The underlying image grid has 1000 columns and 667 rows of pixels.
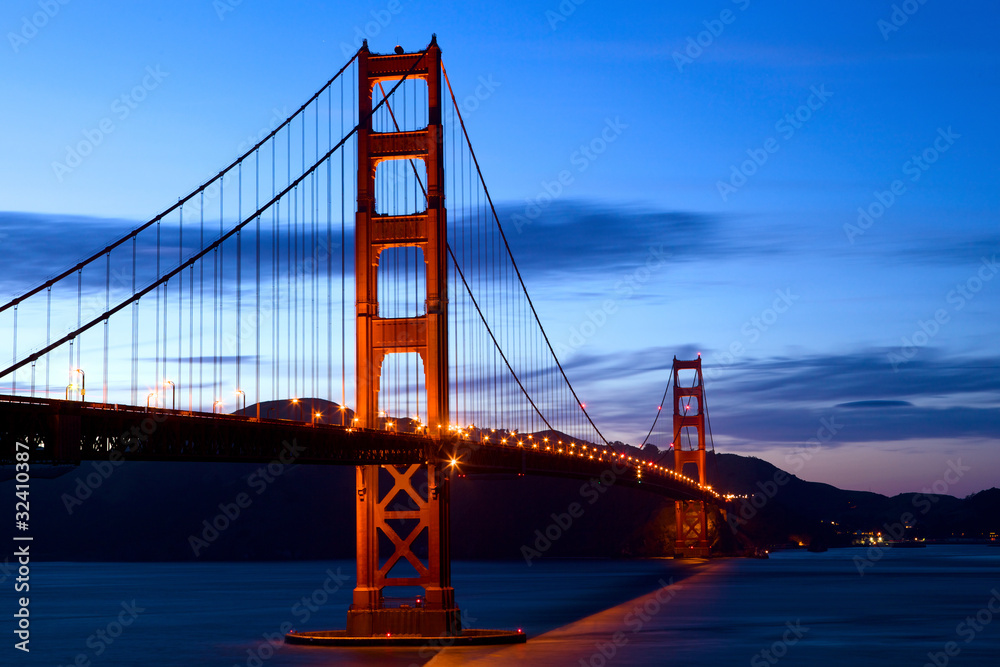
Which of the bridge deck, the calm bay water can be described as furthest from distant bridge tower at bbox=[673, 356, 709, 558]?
the bridge deck

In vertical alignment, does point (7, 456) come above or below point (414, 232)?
below

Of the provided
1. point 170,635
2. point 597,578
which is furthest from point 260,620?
point 597,578

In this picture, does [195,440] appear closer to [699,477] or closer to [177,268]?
[177,268]

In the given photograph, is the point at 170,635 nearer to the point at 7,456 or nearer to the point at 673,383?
the point at 7,456

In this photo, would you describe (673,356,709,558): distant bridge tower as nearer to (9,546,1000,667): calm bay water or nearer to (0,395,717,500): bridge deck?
(9,546,1000,667): calm bay water

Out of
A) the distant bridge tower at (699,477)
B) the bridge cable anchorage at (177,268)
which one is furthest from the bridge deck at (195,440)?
the distant bridge tower at (699,477)

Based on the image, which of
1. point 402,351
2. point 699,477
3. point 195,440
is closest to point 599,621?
point 402,351

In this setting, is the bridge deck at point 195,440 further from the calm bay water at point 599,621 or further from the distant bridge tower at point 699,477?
the distant bridge tower at point 699,477
